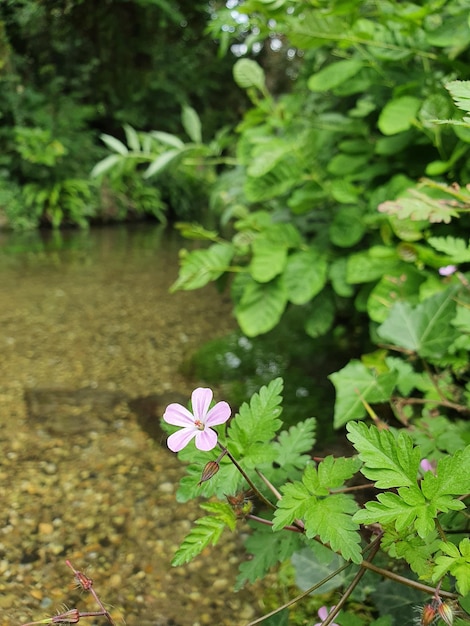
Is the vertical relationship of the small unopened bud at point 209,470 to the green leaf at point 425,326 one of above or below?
above

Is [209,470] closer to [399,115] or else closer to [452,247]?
[452,247]

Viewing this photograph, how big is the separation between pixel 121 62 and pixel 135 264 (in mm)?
5796

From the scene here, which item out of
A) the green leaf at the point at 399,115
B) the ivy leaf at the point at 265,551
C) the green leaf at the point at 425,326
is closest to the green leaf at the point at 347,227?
the green leaf at the point at 399,115

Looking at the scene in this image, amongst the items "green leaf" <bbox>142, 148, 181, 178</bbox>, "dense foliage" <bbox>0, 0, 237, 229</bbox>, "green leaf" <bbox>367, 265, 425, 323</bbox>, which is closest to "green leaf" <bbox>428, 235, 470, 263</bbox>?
"green leaf" <bbox>367, 265, 425, 323</bbox>

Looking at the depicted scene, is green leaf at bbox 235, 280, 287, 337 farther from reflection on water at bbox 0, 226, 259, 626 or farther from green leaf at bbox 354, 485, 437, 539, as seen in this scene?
green leaf at bbox 354, 485, 437, 539

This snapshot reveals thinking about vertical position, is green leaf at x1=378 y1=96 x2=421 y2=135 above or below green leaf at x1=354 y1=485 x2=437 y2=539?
above

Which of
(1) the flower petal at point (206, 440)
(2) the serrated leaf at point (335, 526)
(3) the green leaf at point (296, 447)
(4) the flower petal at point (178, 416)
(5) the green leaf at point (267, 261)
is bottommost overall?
(5) the green leaf at point (267, 261)

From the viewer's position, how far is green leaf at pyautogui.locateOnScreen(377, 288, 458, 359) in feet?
3.18

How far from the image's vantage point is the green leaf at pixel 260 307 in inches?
57.6

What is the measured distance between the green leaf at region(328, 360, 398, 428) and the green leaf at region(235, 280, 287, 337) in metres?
0.48

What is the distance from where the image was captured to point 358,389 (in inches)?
37.7

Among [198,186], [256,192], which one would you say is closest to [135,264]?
[256,192]

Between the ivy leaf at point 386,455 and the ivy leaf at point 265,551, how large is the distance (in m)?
0.22

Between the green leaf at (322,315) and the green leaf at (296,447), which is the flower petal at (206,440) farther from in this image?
the green leaf at (322,315)
